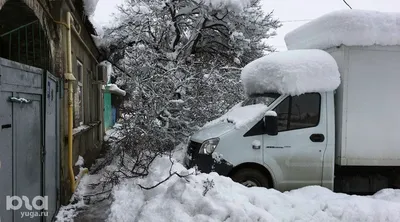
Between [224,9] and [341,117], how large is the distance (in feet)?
25.6

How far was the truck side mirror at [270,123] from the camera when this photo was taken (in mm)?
5367

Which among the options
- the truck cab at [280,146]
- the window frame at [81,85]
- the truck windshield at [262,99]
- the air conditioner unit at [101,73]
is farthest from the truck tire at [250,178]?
the air conditioner unit at [101,73]

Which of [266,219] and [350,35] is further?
[350,35]

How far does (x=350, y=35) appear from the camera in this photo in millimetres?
5496

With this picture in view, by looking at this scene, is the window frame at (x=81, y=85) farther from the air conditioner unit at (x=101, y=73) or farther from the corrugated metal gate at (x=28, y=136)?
the corrugated metal gate at (x=28, y=136)

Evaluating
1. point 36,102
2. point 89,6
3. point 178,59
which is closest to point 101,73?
point 178,59

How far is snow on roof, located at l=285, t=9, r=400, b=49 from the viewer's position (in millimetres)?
5496

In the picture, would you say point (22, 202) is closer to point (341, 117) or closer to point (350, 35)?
point (341, 117)

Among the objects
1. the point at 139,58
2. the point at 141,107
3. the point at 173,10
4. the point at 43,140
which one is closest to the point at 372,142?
the point at 43,140

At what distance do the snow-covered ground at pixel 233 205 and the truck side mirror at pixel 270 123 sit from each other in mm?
1002

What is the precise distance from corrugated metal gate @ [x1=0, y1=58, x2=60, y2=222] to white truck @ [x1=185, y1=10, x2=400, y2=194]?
7.49ft

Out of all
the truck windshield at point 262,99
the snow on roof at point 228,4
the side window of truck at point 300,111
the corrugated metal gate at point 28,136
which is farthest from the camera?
the snow on roof at point 228,4
